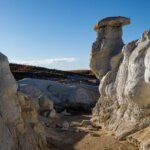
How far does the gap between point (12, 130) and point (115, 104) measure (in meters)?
5.65

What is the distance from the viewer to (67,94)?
2111 cm

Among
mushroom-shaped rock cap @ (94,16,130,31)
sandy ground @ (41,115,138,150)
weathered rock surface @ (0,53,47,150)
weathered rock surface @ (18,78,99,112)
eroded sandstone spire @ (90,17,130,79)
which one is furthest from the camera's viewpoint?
weathered rock surface @ (18,78,99,112)

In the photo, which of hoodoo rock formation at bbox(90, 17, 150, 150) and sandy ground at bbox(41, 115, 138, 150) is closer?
hoodoo rock formation at bbox(90, 17, 150, 150)

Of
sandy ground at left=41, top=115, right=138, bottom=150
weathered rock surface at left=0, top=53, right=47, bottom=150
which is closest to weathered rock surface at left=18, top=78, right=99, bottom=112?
sandy ground at left=41, top=115, right=138, bottom=150

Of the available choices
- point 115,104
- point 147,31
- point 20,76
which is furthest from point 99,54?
point 20,76

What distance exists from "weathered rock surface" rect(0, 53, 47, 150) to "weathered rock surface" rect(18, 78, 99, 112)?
33.5 ft

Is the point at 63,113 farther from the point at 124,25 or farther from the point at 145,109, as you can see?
the point at 145,109

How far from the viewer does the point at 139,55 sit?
10.9 metres

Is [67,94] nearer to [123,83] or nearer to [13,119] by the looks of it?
[123,83]

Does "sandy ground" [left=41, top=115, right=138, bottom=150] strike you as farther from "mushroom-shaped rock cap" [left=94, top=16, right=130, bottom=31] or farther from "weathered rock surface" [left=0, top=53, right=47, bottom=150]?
"mushroom-shaped rock cap" [left=94, top=16, right=130, bottom=31]

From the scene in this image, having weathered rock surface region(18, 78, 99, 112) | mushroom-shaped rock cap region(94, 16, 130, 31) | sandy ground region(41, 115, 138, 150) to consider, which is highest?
mushroom-shaped rock cap region(94, 16, 130, 31)

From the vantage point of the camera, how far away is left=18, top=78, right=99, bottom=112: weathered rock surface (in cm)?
2039

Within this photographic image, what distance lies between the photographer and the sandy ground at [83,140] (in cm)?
1043

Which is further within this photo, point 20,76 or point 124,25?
point 20,76
